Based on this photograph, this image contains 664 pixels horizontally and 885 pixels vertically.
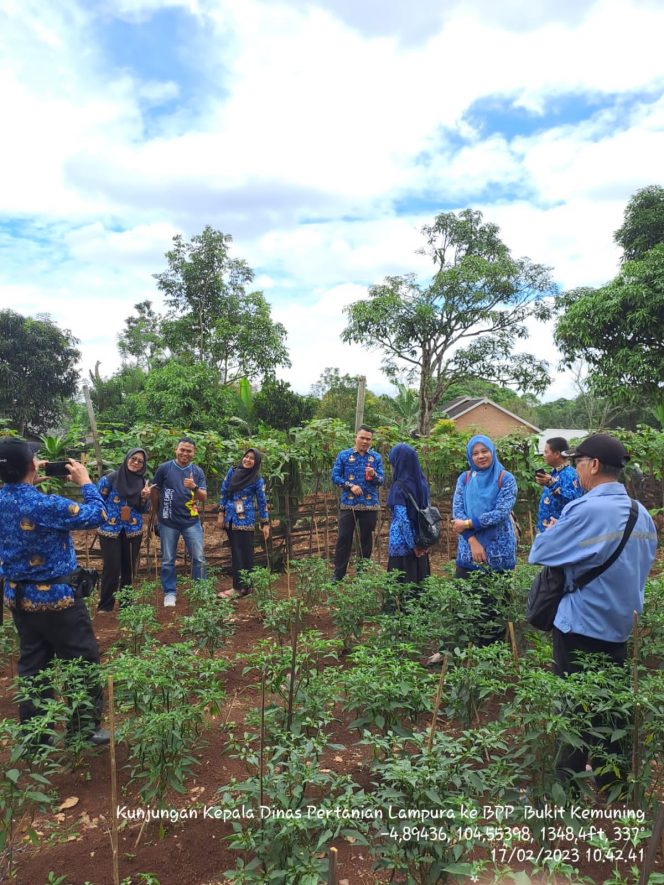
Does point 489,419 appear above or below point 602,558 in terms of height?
above

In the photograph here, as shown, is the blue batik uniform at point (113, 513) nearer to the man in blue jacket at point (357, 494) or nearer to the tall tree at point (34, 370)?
the man in blue jacket at point (357, 494)

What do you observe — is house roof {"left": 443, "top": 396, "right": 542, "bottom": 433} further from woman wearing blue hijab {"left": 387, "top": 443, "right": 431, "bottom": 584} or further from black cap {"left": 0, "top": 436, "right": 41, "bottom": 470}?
black cap {"left": 0, "top": 436, "right": 41, "bottom": 470}

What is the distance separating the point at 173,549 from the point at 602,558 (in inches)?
160

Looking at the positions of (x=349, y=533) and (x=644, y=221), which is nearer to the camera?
(x=349, y=533)

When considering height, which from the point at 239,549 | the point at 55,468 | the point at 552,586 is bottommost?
the point at 239,549

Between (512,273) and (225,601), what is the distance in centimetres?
1939

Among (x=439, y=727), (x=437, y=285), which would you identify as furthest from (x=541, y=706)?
(x=437, y=285)

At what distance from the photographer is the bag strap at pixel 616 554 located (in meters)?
2.43

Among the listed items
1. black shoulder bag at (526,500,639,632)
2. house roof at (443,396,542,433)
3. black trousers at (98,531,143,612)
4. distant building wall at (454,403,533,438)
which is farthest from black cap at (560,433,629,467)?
distant building wall at (454,403,533,438)

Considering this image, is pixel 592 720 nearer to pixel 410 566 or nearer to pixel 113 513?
pixel 410 566

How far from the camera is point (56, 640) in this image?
2977mm

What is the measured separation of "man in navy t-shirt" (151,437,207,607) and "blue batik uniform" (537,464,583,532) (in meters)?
3.03

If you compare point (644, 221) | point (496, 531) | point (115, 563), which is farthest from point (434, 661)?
point (644, 221)

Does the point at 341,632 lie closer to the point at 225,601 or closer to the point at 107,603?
the point at 225,601
